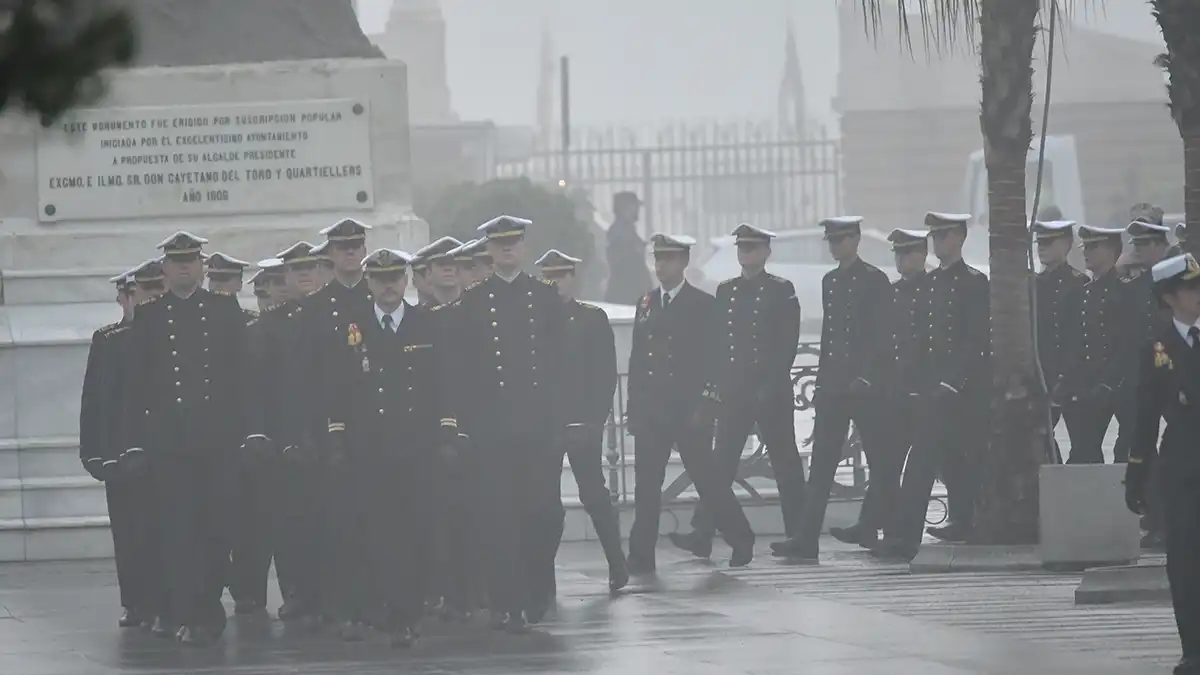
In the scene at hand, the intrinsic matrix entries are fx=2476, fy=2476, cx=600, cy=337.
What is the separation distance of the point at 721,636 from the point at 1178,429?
2.40 metres

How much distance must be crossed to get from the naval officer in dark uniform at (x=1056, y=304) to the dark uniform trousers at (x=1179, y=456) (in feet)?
18.5

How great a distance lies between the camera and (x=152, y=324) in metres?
11.4

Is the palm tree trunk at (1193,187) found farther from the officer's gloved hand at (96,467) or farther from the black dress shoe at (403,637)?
the officer's gloved hand at (96,467)

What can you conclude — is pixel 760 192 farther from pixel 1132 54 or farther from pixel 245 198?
pixel 245 198

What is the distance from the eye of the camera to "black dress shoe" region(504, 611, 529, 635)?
1117 centimetres

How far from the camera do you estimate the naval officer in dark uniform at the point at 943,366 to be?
14305 mm

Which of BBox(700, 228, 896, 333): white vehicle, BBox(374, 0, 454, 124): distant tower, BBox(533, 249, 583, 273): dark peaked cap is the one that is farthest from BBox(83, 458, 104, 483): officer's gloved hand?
BBox(374, 0, 454, 124): distant tower

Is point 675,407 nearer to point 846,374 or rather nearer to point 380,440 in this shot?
point 846,374

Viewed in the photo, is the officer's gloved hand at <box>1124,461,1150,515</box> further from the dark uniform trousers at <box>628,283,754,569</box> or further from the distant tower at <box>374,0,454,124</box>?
the distant tower at <box>374,0,454,124</box>

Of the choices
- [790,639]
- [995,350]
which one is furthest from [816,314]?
[790,639]

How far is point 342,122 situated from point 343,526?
5.02 meters

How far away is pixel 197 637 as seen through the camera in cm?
1110

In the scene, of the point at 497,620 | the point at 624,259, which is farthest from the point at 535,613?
the point at 624,259

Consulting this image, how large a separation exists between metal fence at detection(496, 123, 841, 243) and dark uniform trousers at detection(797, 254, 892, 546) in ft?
122
